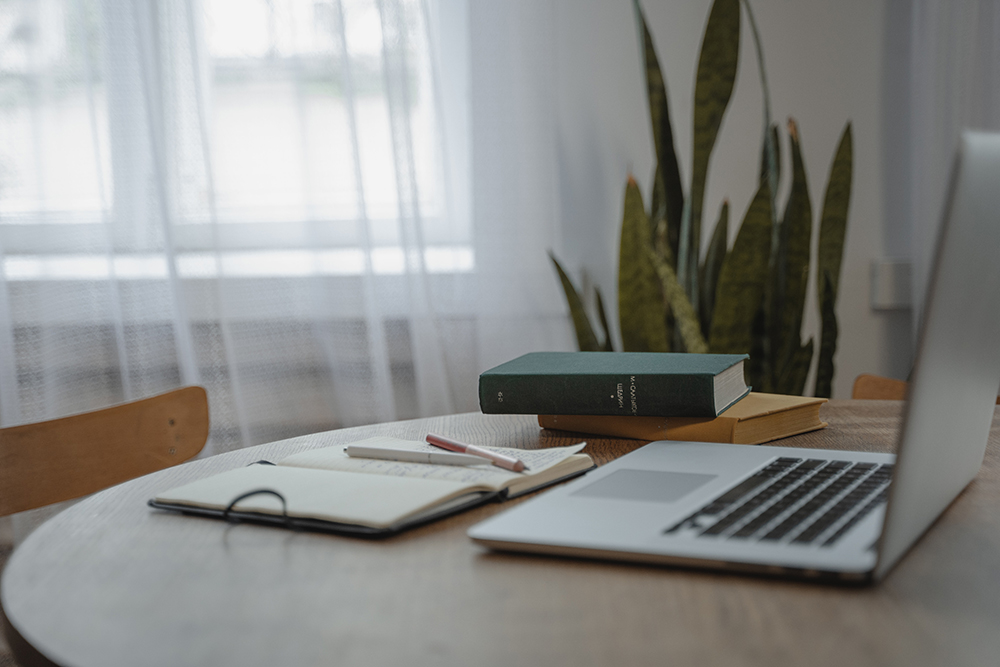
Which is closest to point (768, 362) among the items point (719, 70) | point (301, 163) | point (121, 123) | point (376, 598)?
point (719, 70)

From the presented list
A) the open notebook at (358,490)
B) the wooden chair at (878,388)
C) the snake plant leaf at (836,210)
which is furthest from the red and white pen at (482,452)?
the snake plant leaf at (836,210)

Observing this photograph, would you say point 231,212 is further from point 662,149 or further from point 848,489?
point 848,489

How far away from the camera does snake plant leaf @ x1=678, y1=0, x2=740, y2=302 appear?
1449 millimetres

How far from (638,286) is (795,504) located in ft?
3.28

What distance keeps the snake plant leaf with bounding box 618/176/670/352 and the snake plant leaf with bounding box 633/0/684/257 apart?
0.38ft

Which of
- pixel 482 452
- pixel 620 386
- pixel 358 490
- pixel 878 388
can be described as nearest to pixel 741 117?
Result: pixel 878 388

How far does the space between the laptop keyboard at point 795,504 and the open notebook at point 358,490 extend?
0.16 metres

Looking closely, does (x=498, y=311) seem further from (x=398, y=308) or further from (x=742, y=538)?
(x=742, y=538)

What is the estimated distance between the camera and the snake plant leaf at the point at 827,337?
142 centimetres

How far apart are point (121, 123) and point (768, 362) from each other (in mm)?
1452

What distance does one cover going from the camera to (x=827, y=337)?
1.47 metres

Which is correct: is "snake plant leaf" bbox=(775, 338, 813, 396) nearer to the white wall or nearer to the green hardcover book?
the white wall

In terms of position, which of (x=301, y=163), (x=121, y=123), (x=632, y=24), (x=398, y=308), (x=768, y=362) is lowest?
(x=768, y=362)

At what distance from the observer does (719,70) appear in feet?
4.81
